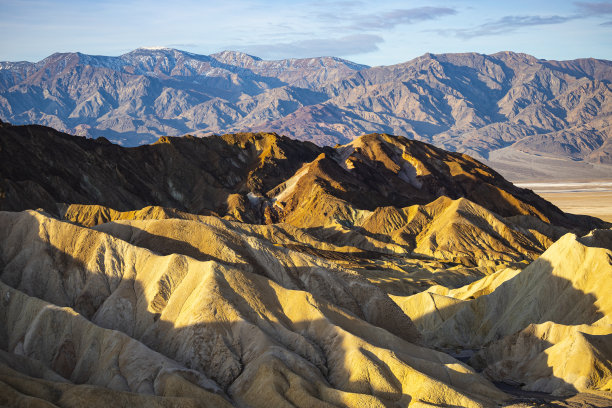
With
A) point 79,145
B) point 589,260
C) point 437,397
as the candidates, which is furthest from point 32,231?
point 79,145

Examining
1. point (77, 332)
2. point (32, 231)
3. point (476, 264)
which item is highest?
point (32, 231)

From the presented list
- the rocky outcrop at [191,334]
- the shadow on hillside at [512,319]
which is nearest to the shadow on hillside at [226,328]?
the rocky outcrop at [191,334]

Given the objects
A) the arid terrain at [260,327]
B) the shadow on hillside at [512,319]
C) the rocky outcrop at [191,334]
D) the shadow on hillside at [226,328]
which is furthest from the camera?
the shadow on hillside at [512,319]

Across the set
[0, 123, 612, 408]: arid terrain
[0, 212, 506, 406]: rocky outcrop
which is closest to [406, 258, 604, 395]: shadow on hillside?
[0, 123, 612, 408]: arid terrain

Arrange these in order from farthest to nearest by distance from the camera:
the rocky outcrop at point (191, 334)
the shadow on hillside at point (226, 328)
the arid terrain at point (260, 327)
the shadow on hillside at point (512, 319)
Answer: the shadow on hillside at point (512, 319) → the shadow on hillside at point (226, 328) → the rocky outcrop at point (191, 334) → the arid terrain at point (260, 327)

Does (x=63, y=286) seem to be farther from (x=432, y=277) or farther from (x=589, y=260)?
(x=432, y=277)

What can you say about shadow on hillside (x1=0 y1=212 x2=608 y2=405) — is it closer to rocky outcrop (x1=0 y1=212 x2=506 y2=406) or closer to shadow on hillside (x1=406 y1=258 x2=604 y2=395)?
rocky outcrop (x1=0 y1=212 x2=506 y2=406)

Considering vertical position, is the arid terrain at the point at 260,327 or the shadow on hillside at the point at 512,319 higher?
the arid terrain at the point at 260,327

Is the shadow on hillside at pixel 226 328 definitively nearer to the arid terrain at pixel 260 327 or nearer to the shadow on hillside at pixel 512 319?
the arid terrain at pixel 260 327
